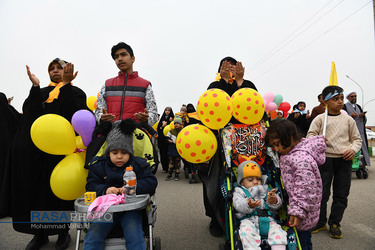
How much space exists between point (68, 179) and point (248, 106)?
1.99 m

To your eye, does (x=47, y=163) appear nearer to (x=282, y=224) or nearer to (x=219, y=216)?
(x=219, y=216)

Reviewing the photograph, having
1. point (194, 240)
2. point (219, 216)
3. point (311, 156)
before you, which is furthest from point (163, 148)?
point (311, 156)

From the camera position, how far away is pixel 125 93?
2.84 meters

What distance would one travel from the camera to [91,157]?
242cm

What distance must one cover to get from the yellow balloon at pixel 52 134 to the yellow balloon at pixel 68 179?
0.19 m

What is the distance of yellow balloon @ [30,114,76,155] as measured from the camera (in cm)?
232

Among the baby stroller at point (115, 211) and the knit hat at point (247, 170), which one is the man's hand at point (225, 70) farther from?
the baby stroller at point (115, 211)

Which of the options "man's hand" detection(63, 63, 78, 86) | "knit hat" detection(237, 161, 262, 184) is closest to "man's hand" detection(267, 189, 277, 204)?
"knit hat" detection(237, 161, 262, 184)

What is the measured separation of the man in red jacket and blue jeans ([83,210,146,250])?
3.60 feet

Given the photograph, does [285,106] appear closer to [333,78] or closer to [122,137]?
[333,78]

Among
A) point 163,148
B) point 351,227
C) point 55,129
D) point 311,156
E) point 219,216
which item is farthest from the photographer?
point 163,148

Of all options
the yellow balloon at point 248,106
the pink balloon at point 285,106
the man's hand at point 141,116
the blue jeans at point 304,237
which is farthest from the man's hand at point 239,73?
the pink balloon at point 285,106

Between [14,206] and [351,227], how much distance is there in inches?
174

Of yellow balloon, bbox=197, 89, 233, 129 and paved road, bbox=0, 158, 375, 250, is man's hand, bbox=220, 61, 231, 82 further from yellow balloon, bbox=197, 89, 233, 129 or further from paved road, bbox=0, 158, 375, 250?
paved road, bbox=0, 158, 375, 250
